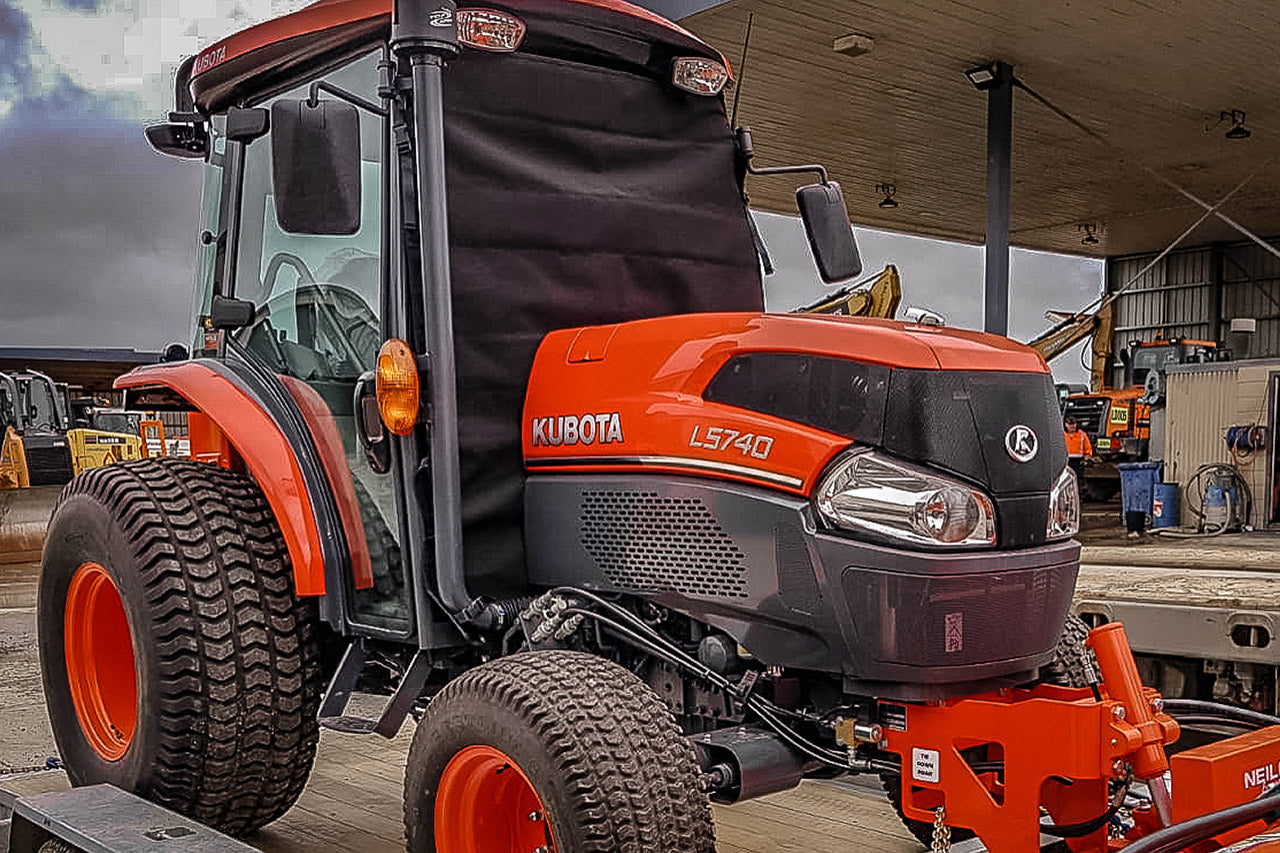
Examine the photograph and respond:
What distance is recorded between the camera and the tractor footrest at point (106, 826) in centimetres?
304

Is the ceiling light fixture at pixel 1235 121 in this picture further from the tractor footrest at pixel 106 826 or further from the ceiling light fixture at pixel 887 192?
the tractor footrest at pixel 106 826

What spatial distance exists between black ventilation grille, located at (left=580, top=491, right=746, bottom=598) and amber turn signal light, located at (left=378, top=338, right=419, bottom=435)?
0.44 metres

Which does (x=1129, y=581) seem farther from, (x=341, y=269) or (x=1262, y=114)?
(x=1262, y=114)

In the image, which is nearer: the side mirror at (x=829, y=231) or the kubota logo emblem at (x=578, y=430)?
the kubota logo emblem at (x=578, y=430)

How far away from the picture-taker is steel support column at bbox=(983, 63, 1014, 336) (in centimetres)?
1310

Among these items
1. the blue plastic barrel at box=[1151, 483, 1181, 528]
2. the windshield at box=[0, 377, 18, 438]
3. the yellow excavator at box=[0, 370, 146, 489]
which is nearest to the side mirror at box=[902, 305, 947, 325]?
the blue plastic barrel at box=[1151, 483, 1181, 528]

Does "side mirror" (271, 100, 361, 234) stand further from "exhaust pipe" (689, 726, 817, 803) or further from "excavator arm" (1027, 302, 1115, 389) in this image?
"excavator arm" (1027, 302, 1115, 389)

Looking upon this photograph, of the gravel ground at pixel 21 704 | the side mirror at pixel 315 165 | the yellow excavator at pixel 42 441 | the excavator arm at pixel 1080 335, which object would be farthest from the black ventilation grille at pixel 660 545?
the excavator arm at pixel 1080 335

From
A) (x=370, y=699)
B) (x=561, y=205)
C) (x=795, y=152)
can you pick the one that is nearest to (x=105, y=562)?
(x=561, y=205)

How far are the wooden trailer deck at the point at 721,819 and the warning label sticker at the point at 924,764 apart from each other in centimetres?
120

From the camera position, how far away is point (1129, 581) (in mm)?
5102

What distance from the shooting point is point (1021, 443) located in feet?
9.27

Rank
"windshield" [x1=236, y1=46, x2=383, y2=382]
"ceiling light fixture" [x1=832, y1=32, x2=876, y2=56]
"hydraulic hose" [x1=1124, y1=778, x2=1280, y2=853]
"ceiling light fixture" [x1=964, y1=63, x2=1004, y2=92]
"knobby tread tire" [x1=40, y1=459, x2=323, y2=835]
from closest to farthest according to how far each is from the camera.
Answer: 1. "hydraulic hose" [x1=1124, y1=778, x2=1280, y2=853]
2. "windshield" [x1=236, y1=46, x2=383, y2=382]
3. "knobby tread tire" [x1=40, y1=459, x2=323, y2=835]
4. "ceiling light fixture" [x1=832, y1=32, x2=876, y2=56]
5. "ceiling light fixture" [x1=964, y1=63, x2=1004, y2=92]

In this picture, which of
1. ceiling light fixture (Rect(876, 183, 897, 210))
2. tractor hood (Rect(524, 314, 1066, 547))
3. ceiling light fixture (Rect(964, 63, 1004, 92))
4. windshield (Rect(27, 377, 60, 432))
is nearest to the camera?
tractor hood (Rect(524, 314, 1066, 547))
